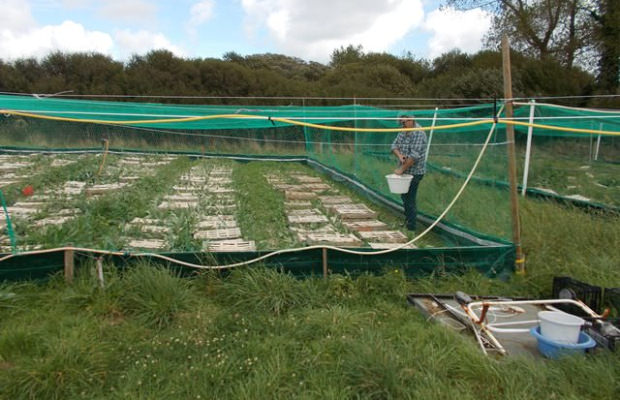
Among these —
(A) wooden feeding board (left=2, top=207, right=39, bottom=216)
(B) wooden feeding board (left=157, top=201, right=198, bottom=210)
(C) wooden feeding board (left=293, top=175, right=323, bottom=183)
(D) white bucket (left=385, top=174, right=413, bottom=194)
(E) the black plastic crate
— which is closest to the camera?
(E) the black plastic crate

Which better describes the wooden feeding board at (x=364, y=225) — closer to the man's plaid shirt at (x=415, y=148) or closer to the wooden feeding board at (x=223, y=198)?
the man's plaid shirt at (x=415, y=148)

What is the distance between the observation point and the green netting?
163 inches

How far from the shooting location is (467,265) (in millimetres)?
3740

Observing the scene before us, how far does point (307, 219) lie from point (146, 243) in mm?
1894

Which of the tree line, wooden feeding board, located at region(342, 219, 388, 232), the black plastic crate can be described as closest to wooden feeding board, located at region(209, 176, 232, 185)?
wooden feeding board, located at region(342, 219, 388, 232)

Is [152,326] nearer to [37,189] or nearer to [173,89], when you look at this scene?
[37,189]

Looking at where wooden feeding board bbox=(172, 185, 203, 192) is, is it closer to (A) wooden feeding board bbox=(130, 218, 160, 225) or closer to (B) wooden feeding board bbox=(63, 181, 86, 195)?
(B) wooden feeding board bbox=(63, 181, 86, 195)

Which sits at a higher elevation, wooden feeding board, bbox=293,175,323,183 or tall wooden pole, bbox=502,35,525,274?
tall wooden pole, bbox=502,35,525,274

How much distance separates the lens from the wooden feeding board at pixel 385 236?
4.73 meters

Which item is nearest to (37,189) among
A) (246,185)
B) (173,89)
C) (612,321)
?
(246,185)

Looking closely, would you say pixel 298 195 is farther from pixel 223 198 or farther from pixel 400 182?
pixel 400 182

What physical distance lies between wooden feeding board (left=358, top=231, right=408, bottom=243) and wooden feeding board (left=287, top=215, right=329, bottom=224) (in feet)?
1.96

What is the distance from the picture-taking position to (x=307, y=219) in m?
5.44

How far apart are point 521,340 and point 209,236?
2915 mm
